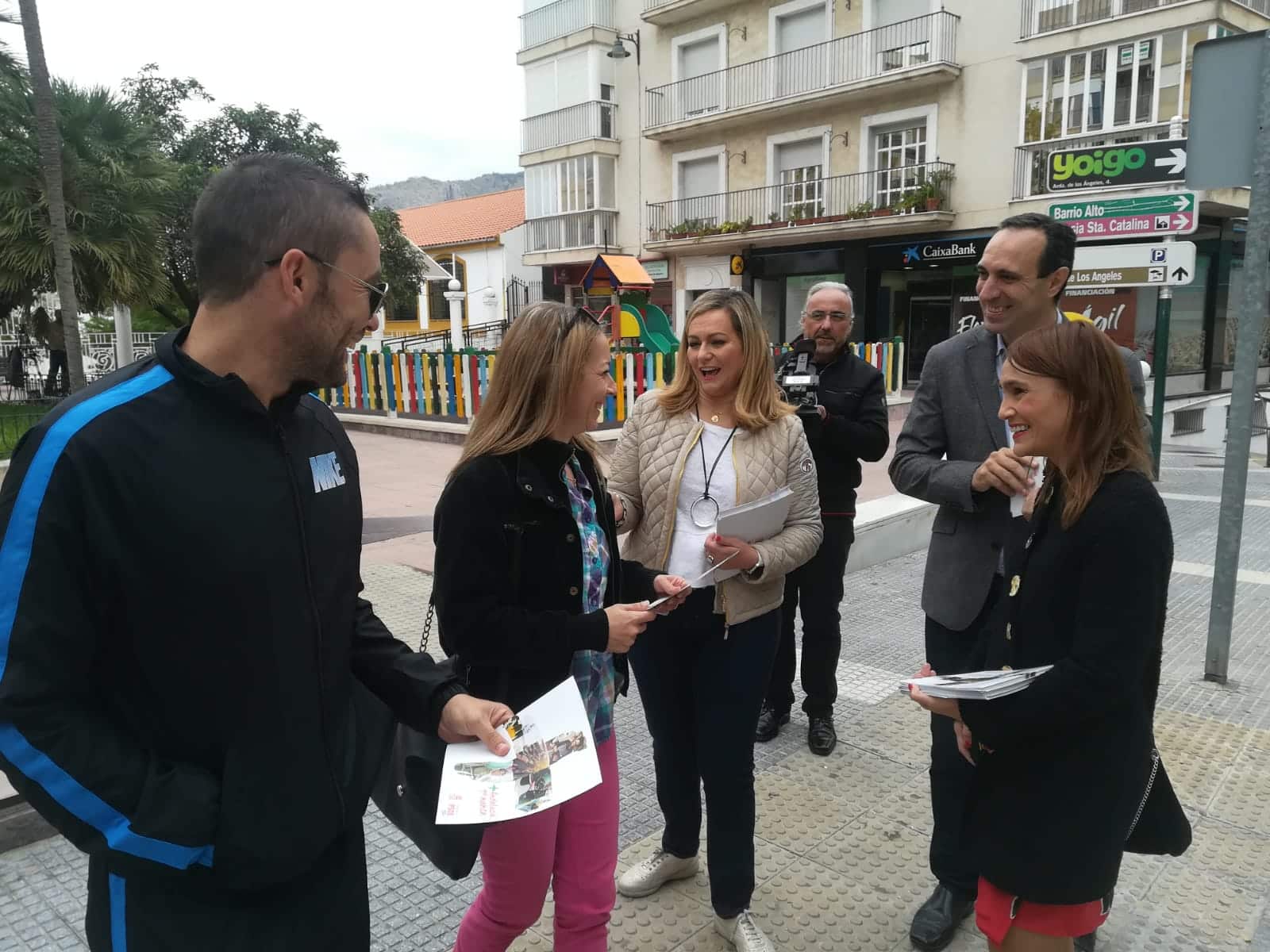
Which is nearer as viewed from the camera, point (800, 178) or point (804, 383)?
point (804, 383)

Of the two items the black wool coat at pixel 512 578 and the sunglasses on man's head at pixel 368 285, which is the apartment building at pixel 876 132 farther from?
the sunglasses on man's head at pixel 368 285

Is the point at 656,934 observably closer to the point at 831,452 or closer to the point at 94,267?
the point at 831,452

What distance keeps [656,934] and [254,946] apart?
1558 millimetres

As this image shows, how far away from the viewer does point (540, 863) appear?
77.4 inches

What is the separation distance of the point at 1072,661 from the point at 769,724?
2.29 m

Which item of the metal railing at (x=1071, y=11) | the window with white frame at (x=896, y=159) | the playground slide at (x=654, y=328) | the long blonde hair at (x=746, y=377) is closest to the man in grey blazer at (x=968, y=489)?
the long blonde hair at (x=746, y=377)

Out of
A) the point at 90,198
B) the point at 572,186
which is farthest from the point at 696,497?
the point at 572,186

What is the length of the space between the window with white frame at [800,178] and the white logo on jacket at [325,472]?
74.2 feet

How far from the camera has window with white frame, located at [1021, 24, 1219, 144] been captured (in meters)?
16.9

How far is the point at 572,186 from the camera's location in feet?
92.1

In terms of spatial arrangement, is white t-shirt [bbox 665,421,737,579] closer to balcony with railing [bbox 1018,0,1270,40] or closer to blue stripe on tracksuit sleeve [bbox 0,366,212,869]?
blue stripe on tracksuit sleeve [bbox 0,366,212,869]

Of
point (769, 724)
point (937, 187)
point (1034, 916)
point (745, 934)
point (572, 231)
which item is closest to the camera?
point (1034, 916)

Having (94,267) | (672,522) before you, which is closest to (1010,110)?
(94,267)

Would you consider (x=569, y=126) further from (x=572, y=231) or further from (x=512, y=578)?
(x=512, y=578)
